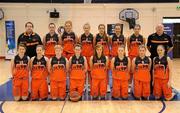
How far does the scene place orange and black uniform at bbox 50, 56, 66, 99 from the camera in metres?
7.20

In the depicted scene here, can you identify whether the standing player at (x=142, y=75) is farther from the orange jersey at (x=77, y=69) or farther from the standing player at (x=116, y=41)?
the orange jersey at (x=77, y=69)

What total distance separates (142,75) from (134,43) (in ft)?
4.20

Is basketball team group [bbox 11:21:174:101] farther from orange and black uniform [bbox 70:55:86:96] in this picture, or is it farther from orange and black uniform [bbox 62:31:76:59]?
orange and black uniform [bbox 62:31:76:59]

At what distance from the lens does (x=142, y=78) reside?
719 cm

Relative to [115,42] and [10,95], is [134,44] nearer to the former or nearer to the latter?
[115,42]

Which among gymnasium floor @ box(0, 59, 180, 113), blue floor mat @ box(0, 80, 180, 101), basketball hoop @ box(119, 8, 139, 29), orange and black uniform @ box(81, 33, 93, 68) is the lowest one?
gymnasium floor @ box(0, 59, 180, 113)

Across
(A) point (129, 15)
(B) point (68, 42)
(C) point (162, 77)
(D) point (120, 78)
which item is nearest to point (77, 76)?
(D) point (120, 78)

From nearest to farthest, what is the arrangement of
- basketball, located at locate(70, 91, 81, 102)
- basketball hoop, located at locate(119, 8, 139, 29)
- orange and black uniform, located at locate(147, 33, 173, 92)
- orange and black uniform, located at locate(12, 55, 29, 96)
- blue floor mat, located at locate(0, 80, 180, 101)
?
basketball, located at locate(70, 91, 81, 102) → orange and black uniform, located at locate(12, 55, 29, 96) → blue floor mat, located at locate(0, 80, 180, 101) → orange and black uniform, located at locate(147, 33, 173, 92) → basketball hoop, located at locate(119, 8, 139, 29)

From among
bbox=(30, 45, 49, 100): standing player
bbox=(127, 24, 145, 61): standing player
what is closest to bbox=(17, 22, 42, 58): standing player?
bbox=(30, 45, 49, 100): standing player

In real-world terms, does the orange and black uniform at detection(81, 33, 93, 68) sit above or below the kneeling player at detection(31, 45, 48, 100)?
above

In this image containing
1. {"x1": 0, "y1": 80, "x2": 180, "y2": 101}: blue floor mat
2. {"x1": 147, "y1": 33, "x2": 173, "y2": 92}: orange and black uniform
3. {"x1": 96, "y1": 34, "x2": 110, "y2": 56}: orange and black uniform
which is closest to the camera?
{"x1": 0, "y1": 80, "x2": 180, "y2": 101}: blue floor mat

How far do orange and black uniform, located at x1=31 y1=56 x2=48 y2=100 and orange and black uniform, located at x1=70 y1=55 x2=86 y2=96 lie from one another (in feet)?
1.99

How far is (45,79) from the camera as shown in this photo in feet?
23.8

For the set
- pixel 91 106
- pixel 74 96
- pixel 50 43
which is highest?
pixel 50 43
